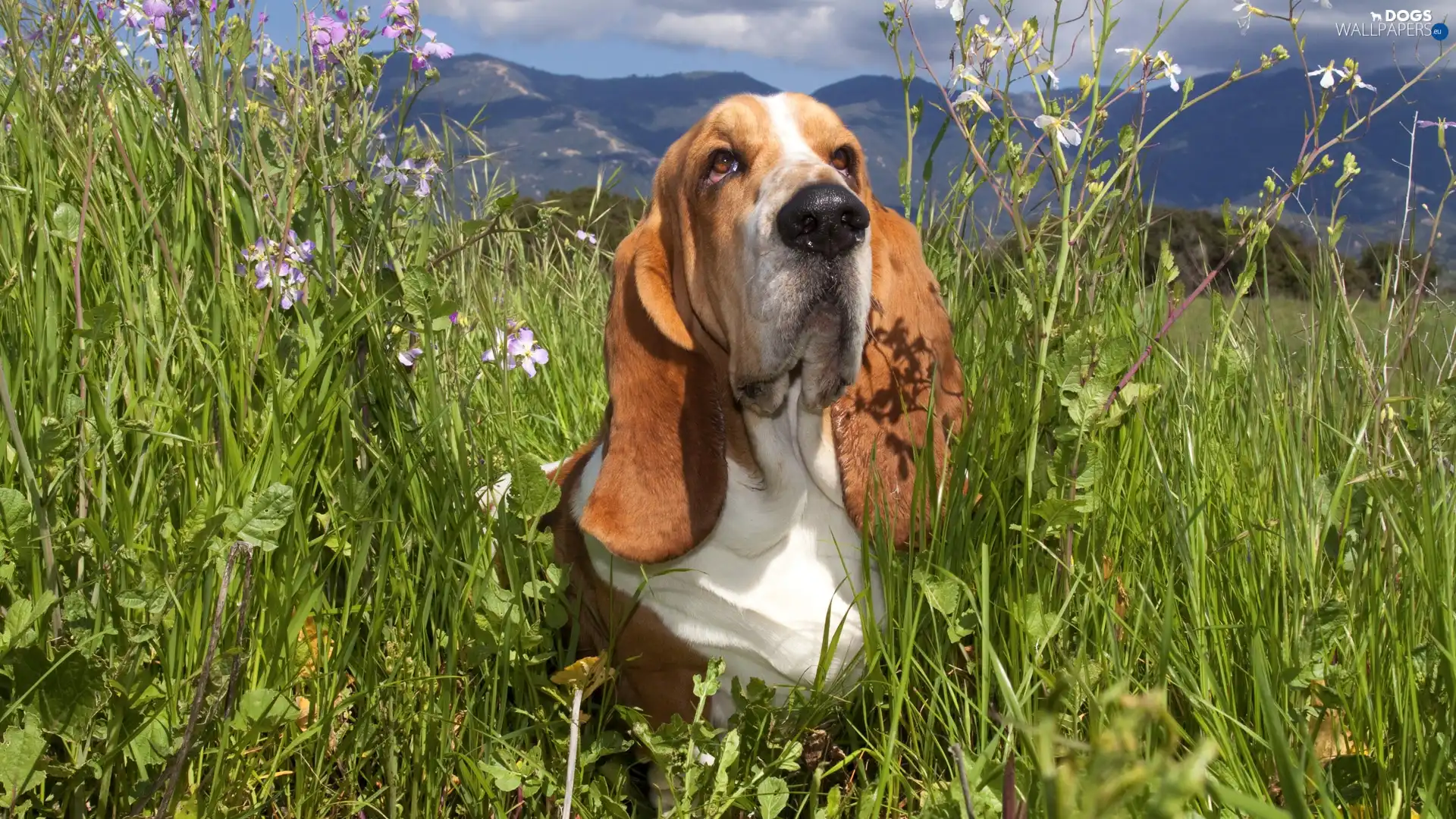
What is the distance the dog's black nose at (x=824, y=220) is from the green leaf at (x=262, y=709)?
1.16 m

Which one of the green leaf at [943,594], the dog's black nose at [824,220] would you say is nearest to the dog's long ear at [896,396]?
the dog's black nose at [824,220]

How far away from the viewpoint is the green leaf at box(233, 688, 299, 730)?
1673mm

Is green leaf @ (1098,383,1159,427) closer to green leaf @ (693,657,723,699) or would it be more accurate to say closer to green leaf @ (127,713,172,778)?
green leaf @ (693,657,723,699)

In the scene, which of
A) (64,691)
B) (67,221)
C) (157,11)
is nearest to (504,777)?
(64,691)

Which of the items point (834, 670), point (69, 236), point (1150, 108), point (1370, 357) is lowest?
point (834, 670)

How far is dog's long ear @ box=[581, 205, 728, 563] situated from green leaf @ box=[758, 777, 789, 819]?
1.95 feet

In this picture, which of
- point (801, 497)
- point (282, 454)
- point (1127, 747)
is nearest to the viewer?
point (1127, 747)

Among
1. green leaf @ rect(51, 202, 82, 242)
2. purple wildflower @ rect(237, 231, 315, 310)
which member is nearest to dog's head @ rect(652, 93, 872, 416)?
purple wildflower @ rect(237, 231, 315, 310)

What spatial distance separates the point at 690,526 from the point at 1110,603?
0.85 m

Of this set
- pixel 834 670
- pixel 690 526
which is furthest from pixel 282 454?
pixel 834 670

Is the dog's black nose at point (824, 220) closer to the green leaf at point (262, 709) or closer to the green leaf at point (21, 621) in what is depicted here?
the green leaf at point (262, 709)

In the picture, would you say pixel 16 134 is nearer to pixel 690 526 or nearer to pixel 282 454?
pixel 282 454

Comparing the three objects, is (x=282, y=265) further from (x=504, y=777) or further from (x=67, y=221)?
(x=504, y=777)

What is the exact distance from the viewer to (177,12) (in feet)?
7.61
